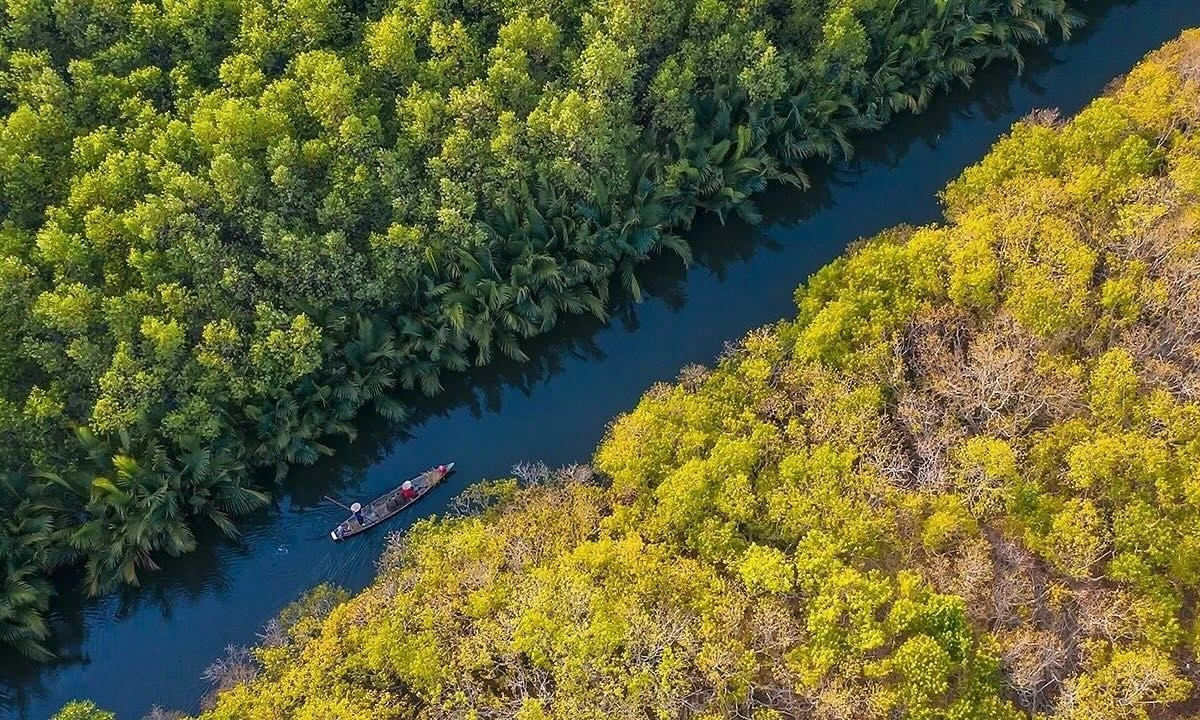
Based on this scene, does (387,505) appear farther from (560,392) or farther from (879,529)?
(879,529)

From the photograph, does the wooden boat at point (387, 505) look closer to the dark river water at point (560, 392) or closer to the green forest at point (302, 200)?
the dark river water at point (560, 392)

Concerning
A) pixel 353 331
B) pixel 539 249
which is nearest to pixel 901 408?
pixel 539 249

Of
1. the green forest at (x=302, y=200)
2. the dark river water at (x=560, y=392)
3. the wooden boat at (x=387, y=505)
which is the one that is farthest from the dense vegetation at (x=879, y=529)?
the green forest at (x=302, y=200)

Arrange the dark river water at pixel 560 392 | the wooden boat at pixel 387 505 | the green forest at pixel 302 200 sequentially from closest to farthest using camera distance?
the green forest at pixel 302 200 < the dark river water at pixel 560 392 < the wooden boat at pixel 387 505

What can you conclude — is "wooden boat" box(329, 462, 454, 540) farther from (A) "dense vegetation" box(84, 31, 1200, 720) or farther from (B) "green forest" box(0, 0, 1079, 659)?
(B) "green forest" box(0, 0, 1079, 659)

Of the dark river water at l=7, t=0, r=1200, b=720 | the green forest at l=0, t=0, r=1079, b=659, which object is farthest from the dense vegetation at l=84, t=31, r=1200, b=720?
the green forest at l=0, t=0, r=1079, b=659

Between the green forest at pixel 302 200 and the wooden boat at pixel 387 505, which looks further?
the wooden boat at pixel 387 505

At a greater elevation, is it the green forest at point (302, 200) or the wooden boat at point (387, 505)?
the green forest at point (302, 200)
